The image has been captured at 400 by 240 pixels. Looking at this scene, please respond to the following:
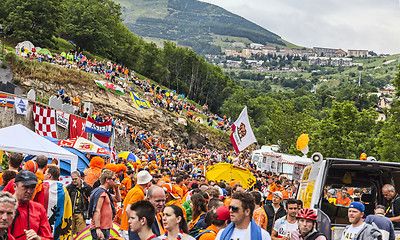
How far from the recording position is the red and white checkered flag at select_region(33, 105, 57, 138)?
23594mm

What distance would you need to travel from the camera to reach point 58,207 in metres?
7.48

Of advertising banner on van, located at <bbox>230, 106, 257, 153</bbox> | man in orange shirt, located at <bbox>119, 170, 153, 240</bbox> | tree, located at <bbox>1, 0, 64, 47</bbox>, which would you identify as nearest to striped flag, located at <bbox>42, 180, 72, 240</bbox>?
man in orange shirt, located at <bbox>119, 170, 153, 240</bbox>

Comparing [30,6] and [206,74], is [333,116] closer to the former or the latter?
[30,6]

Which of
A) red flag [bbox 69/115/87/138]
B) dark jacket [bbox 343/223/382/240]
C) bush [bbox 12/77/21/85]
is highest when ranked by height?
dark jacket [bbox 343/223/382/240]

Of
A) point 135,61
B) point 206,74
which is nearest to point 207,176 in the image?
point 135,61

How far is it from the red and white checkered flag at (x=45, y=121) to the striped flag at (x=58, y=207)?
16347 mm

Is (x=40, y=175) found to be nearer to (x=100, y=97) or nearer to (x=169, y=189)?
(x=169, y=189)

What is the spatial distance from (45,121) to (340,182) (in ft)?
53.3

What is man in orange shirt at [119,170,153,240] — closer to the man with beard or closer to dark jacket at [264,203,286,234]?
the man with beard

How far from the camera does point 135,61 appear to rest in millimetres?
104688

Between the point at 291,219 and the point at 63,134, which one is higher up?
the point at 291,219

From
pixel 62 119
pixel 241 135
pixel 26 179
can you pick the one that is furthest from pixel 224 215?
pixel 62 119

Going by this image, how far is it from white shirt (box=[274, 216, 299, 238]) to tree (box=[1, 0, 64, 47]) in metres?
60.2

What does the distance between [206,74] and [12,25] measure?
69973 mm
